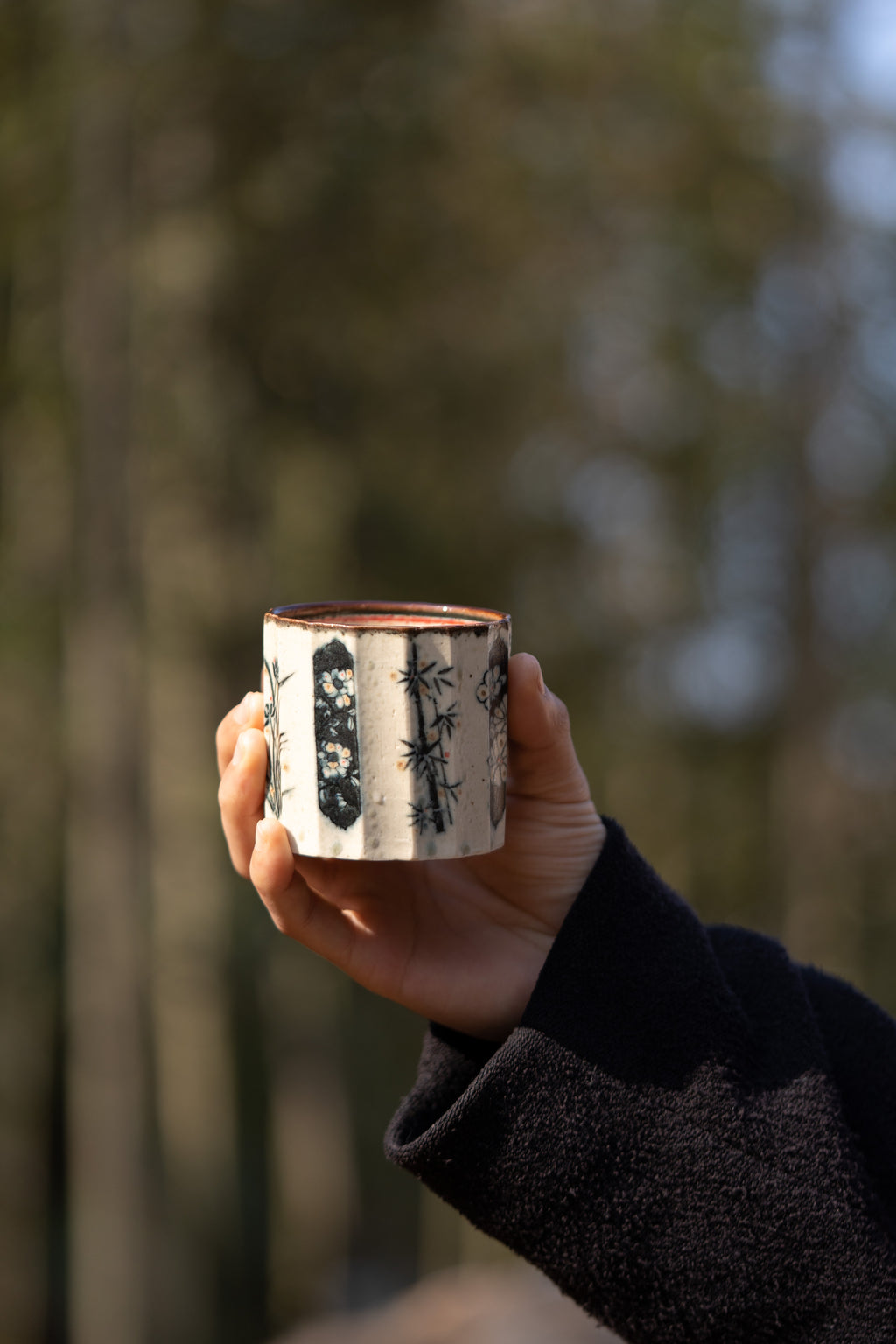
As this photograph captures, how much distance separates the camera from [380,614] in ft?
6.00

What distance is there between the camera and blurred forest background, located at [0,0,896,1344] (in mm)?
7238

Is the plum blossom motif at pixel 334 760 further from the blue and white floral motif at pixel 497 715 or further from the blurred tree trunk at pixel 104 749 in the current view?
the blurred tree trunk at pixel 104 749

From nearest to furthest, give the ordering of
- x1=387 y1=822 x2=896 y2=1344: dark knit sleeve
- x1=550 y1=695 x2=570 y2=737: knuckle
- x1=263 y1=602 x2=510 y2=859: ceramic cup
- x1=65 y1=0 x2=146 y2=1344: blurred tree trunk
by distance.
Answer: x1=387 y1=822 x2=896 y2=1344: dark knit sleeve → x1=263 y1=602 x2=510 y2=859: ceramic cup → x1=550 y1=695 x2=570 y2=737: knuckle → x1=65 y1=0 x2=146 y2=1344: blurred tree trunk

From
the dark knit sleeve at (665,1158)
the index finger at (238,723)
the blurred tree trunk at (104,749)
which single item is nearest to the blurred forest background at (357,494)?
the blurred tree trunk at (104,749)

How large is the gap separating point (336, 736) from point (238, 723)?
212mm

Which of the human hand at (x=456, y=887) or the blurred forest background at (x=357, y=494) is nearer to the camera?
the human hand at (x=456, y=887)

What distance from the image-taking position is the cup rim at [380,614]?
1.60 metres

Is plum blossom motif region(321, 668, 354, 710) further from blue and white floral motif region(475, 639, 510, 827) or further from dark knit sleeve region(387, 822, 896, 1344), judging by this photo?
dark knit sleeve region(387, 822, 896, 1344)

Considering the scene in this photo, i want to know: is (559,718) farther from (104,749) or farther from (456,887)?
(104,749)

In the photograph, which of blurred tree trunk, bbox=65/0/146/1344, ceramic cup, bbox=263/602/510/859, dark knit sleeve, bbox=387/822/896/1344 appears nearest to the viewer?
dark knit sleeve, bbox=387/822/896/1344

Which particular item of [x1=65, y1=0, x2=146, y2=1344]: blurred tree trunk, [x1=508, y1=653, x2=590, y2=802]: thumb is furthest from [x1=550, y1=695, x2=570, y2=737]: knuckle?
[x1=65, y1=0, x2=146, y2=1344]: blurred tree trunk

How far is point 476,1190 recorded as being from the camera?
1.50 meters

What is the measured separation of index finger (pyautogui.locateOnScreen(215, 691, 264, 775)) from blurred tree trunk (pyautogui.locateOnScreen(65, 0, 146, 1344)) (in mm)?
5698

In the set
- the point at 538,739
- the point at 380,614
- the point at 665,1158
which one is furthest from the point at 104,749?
the point at 665,1158
